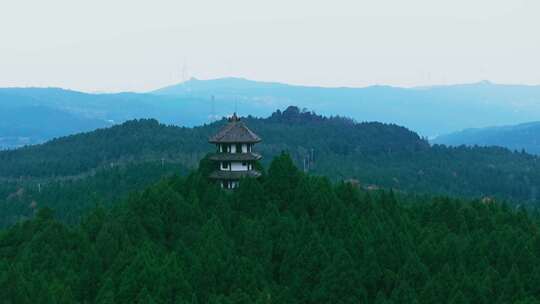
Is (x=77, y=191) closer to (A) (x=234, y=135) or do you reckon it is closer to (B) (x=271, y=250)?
(A) (x=234, y=135)

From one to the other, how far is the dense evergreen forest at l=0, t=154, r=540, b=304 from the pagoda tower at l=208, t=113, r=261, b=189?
5.96ft

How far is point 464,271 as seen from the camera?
205 feet

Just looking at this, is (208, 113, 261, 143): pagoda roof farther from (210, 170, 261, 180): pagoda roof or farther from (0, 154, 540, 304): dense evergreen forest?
(0, 154, 540, 304): dense evergreen forest

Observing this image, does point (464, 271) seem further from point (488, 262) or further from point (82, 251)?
point (82, 251)

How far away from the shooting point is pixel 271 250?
66.7 meters

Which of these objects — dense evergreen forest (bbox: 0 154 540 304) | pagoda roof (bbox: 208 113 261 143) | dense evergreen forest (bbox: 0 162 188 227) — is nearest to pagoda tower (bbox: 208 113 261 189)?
pagoda roof (bbox: 208 113 261 143)

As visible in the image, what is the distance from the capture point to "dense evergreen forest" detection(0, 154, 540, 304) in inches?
2296

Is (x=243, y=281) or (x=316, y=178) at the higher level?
(x=316, y=178)

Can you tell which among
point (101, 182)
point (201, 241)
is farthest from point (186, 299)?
point (101, 182)

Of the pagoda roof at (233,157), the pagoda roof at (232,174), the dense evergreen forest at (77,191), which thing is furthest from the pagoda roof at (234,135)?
the dense evergreen forest at (77,191)

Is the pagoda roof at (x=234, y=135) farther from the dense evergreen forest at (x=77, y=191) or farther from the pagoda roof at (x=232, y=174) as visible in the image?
the dense evergreen forest at (x=77, y=191)

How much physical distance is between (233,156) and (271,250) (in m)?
16.2

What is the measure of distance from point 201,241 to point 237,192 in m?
11.4

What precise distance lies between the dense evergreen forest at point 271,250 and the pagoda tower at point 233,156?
71.6 inches
